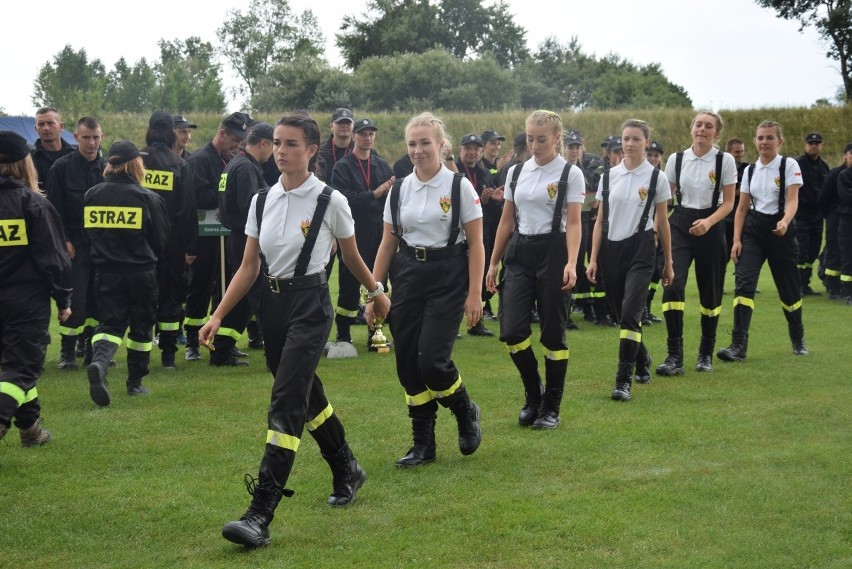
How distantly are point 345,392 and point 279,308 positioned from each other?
3.99m

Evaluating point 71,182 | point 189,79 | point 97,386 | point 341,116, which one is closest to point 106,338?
point 97,386

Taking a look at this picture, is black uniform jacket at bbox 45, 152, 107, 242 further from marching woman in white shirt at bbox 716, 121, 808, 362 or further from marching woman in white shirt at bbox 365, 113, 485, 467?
marching woman in white shirt at bbox 716, 121, 808, 362

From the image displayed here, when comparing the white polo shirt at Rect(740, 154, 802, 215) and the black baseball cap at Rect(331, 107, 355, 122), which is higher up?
the black baseball cap at Rect(331, 107, 355, 122)

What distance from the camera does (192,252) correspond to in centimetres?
1220

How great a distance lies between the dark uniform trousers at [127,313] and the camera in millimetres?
9836

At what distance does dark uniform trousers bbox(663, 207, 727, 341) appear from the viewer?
10648 mm

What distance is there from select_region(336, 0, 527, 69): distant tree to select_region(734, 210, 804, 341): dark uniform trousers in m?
60.0

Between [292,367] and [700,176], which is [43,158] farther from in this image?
[292,367]

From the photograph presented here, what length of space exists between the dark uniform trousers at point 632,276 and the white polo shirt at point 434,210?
2.83 metres

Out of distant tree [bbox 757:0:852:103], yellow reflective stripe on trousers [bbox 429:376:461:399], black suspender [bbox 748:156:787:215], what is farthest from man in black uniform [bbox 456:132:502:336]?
distant tree [bbox 757:0:852:103]

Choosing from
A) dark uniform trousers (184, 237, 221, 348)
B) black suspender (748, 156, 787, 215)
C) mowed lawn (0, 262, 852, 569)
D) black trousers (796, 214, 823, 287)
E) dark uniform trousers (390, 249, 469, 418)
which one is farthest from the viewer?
black trousers (796, 214, 823, 287)

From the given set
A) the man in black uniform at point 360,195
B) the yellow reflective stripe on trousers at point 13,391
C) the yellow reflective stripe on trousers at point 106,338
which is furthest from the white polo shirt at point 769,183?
the yellow reflective stripe on trousers at point 13,391

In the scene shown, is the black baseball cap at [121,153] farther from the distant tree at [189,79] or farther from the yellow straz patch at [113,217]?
the distant tree at [189,79]

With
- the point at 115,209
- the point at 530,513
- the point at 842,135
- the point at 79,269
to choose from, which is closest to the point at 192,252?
the point at 79,269
